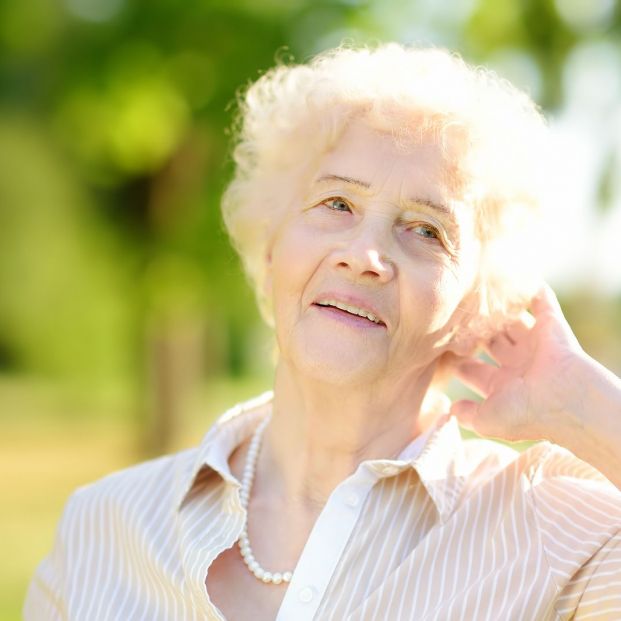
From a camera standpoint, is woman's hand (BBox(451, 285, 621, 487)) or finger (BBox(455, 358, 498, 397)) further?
finger (BBox(455, 358, 498, 397))

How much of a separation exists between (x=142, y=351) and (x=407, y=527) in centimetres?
995

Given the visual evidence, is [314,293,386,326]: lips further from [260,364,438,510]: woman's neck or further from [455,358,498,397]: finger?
[455,358,498,397]: finger

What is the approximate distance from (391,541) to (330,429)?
33 centimetres

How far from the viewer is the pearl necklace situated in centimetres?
233

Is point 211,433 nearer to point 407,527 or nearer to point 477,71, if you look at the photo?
point 407,527

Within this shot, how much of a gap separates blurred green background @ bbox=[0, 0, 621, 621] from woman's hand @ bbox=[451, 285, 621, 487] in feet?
14.4

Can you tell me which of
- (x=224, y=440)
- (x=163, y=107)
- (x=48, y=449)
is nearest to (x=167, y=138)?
(x=163, y=107)

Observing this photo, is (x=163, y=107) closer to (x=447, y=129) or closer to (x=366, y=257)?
(x=447, y=129)

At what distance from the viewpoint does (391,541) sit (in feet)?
7.47

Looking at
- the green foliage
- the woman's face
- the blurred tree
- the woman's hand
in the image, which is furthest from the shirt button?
the blurred tree

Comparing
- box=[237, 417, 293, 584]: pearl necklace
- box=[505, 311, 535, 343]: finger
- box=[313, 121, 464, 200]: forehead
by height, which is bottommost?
box=[237, 417, 293, 584]: pearl necklace

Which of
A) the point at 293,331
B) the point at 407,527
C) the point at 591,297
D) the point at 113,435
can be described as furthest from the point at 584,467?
the point at 113,435

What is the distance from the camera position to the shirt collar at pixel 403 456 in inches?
90.8

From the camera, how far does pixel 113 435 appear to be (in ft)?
51.3
